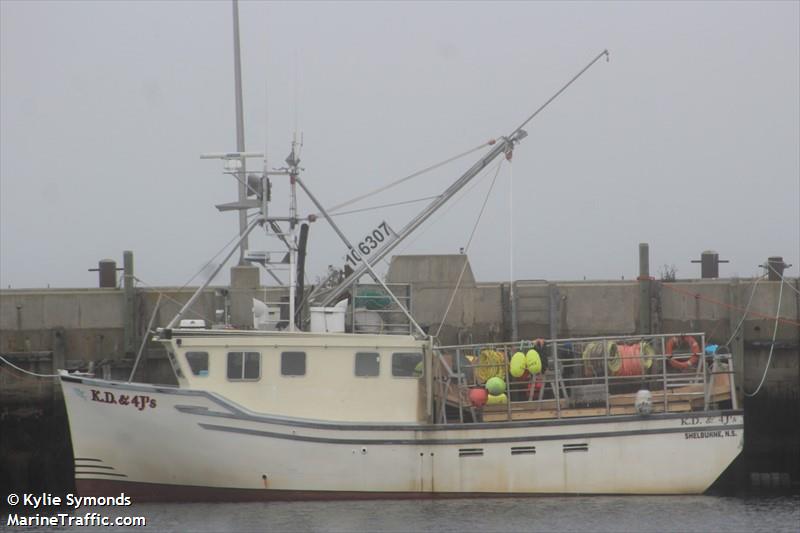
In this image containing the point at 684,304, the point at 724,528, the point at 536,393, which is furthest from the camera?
the point at 684,304

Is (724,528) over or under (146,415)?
under

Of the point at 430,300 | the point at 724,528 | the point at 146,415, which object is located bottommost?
the point at 724,528

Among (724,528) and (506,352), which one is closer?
(724,528)

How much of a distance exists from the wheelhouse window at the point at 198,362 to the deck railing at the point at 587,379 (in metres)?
3.54

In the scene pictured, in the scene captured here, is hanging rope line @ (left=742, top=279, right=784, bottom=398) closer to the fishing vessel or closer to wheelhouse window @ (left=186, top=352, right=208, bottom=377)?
the fishing vessel

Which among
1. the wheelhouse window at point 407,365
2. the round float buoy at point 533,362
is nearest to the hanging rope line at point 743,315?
the round float buoy at point 533,362

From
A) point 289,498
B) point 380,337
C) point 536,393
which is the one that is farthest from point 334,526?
point 536,393

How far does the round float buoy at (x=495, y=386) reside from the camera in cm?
2473

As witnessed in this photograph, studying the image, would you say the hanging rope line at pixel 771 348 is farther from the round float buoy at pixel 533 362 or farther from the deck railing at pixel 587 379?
the round float buoy at pixel 533 362

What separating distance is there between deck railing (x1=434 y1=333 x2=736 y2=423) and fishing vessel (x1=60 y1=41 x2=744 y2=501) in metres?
0.09

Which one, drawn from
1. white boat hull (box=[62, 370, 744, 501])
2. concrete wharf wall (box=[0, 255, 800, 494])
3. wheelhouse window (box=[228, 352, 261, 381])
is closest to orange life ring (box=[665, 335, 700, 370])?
white boat hull (box=[62, 370, 744, 501])

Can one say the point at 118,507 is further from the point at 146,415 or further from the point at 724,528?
the point at 724,528

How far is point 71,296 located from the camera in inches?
1094

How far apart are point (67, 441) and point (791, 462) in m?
12.4
